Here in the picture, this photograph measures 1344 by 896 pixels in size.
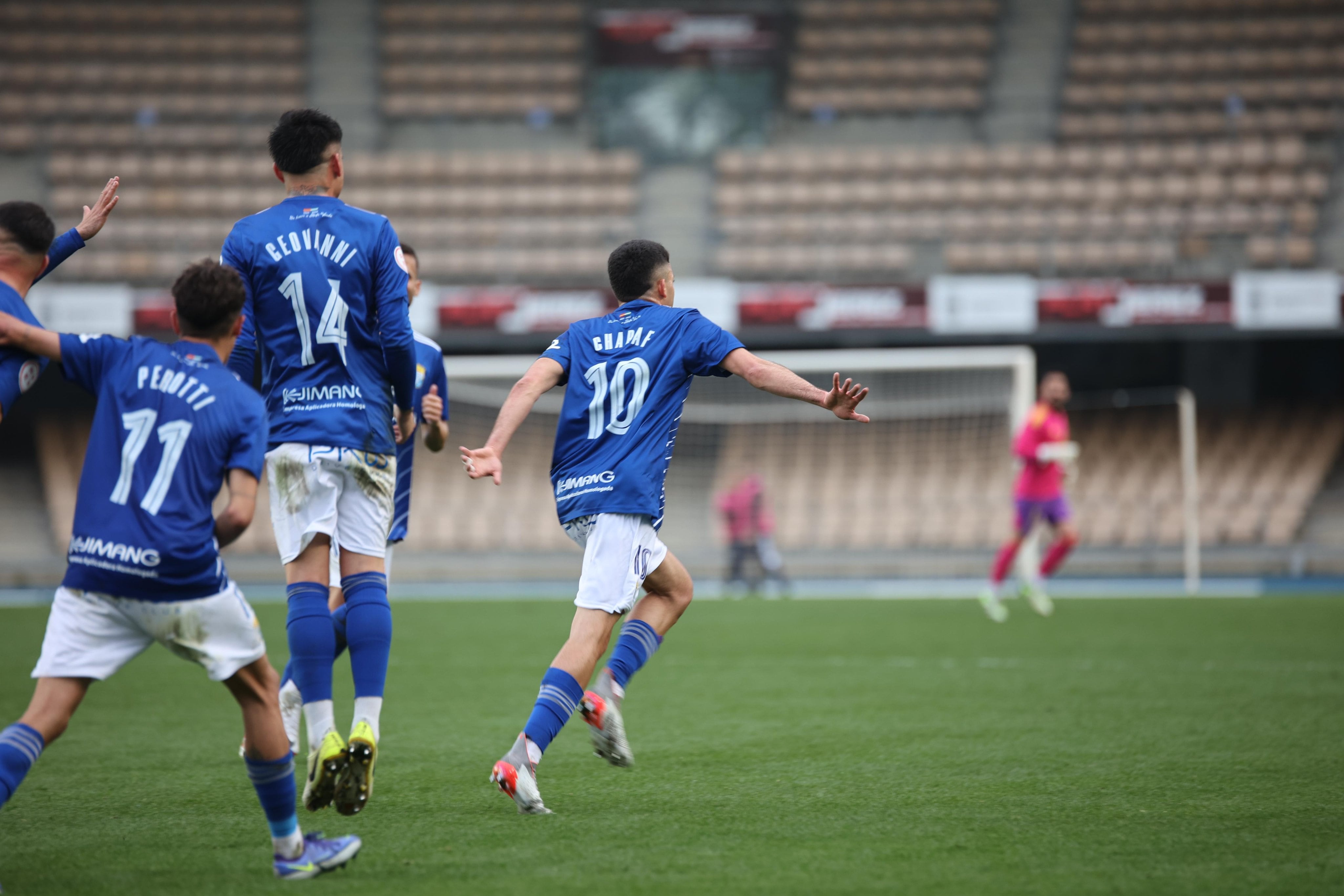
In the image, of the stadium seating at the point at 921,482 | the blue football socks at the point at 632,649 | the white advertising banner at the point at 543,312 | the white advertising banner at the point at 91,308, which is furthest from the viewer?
the stadium seating at the point at 921,482

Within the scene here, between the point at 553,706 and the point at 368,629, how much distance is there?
65 cm

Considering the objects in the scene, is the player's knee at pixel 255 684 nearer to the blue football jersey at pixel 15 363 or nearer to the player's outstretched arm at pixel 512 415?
the player's outstretched arm at pixel 512 415

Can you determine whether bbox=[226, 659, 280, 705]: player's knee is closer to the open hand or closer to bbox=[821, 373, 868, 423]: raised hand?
the open hand

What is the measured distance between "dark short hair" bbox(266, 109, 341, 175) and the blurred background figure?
1200 cm

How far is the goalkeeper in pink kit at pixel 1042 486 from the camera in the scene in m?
10.7

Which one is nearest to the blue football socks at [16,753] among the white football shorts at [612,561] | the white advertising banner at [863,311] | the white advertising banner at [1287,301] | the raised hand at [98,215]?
the white football shorts at [612,561]

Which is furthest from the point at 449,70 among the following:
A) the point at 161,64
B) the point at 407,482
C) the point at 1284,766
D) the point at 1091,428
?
the point at 1284,766

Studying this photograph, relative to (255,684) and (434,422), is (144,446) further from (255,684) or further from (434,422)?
(434,422)

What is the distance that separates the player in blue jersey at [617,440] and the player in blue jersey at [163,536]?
88 cm

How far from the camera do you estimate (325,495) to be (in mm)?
3725

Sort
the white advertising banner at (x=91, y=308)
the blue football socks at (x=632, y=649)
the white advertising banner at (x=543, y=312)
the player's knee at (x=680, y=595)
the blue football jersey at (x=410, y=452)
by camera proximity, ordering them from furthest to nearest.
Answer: the white advertising banner at (x=543, y=312)
the white advertising banner at (x=91, y=308)
the blue football jersey at (x=410, y=452)
the player's knee at (x=680, y=595)
the blue football socks at (x=632, y=649)

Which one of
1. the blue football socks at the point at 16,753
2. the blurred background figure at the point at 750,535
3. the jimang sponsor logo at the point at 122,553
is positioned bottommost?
the blurred background figure at the point at 750,535

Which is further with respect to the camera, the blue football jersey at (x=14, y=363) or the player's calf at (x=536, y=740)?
the player's calf at (x=536, y=740)

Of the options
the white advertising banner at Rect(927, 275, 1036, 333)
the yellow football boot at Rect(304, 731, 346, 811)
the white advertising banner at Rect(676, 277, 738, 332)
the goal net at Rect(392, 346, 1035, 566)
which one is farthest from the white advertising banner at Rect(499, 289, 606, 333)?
the yellow football boot at Rect(304, 731, 346, 811)
